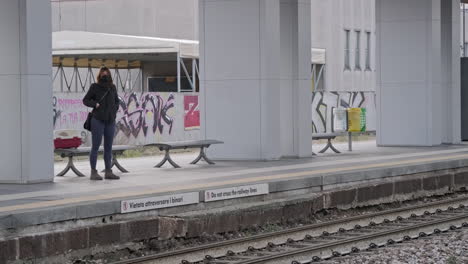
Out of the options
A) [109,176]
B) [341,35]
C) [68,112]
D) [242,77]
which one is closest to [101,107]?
[109,176]

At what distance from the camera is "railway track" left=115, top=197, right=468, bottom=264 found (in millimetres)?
12664

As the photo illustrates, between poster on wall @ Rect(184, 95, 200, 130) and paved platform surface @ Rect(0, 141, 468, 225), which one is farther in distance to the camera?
poster on wall @ Rect(184, 95, 200, 130)

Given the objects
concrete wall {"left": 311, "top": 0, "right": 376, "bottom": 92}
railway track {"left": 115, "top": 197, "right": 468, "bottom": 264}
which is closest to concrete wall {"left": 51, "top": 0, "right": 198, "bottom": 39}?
concrete wall {"left": 311, "top": 0, "right": 376, "bottom": 92}

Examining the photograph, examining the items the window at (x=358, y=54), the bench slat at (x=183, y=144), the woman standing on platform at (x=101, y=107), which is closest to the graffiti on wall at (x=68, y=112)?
the bench slat at (x=183, y=144)

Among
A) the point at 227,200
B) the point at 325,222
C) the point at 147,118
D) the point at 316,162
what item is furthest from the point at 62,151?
the point at 147,118

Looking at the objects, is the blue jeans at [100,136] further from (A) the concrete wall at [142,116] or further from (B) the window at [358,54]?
(B) the window at [358,54]

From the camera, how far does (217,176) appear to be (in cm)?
1717

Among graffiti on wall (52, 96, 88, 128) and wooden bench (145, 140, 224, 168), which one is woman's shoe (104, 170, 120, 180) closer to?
wooden bench (145, 140, 224, 168)

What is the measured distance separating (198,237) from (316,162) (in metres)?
6.77

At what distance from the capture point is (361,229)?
15758 millimetres

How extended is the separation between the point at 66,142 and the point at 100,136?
1.22 metres

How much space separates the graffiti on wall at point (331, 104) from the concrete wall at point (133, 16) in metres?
7.23

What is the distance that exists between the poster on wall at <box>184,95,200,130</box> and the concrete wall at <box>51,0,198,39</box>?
10605mm

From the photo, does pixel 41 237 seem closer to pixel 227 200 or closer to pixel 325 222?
pixel 227 200
